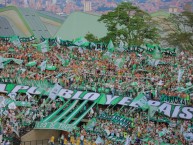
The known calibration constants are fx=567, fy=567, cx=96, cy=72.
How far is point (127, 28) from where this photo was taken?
2135 inches

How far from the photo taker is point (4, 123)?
29016mm

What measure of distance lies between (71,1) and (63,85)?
126 metres

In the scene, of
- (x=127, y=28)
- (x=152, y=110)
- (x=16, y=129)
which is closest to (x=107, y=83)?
(x=152, y=110)

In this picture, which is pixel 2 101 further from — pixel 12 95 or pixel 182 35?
pixel 182 35

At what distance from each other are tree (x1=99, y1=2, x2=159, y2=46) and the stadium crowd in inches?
474

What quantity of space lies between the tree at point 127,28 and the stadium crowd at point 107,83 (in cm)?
1204

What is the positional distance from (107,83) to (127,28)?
21.6m

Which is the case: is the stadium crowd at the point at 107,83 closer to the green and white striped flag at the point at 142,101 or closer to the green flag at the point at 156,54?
the green flag at the point at 156,54

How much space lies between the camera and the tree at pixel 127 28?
52.8 meters

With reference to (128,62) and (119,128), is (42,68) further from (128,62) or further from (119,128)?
(119,128)

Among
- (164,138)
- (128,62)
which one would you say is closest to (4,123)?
(164,138)

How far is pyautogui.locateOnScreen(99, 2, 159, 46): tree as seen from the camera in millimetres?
52750

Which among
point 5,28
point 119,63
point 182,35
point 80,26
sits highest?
point 119,63

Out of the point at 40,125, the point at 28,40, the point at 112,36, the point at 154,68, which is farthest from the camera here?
the point at 112,36
